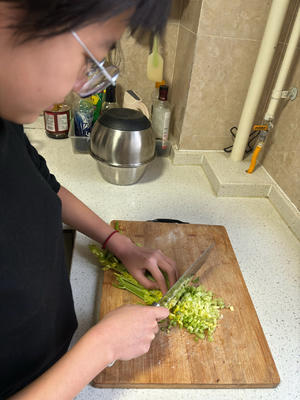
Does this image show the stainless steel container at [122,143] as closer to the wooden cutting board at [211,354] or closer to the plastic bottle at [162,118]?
the plastic bottle at [162,118]

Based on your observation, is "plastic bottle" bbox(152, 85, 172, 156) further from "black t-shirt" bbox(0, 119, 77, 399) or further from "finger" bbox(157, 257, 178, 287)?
"black t-shirt" bbox(0, 119, 77, 399)

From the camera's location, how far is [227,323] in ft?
2.20

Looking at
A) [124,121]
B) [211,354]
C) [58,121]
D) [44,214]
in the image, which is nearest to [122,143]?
[124,121]

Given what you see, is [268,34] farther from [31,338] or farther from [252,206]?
[31,338]

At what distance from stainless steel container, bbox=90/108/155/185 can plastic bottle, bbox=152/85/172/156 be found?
0.19 meters

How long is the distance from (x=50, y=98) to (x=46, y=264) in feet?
0.88

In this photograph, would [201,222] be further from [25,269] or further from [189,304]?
[25,269]

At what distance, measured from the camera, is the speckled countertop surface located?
0.60 metres

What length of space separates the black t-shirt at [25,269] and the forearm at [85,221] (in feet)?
0.65

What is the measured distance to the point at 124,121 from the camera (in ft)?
3.29

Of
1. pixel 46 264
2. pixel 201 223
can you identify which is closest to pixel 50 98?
pixel 46 264

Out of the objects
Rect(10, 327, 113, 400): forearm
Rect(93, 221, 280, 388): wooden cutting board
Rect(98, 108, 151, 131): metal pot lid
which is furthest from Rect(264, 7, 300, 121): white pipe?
Rect(10, 327, 113, 400): forearm

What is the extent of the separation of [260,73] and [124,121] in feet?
1.56

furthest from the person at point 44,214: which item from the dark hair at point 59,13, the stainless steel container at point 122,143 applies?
the stainless steel container at point 122,143
